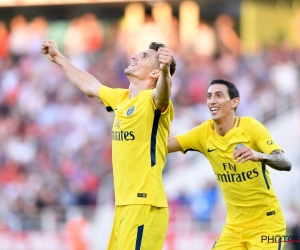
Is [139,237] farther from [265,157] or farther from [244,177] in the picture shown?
[244,177]

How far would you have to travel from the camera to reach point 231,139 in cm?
912

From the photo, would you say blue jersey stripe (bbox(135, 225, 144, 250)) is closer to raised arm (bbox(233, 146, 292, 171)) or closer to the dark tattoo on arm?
raised arm (bbox(233, 146, 292, 171))

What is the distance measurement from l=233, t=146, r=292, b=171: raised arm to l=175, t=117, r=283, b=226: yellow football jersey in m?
0.40

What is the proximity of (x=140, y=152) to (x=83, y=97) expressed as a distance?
1294 centimetres

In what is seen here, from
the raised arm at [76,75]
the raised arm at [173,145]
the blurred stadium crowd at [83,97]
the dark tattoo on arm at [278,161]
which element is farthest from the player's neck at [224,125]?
the blurred stadium crowd at [83,97]

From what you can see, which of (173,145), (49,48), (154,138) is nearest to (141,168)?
(154,138)

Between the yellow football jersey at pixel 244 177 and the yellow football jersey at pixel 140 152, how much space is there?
1110mm

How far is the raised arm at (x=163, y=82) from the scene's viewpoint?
24.7ft

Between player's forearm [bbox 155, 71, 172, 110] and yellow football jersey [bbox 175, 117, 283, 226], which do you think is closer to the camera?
player's forearm [bbox 155, 71, 172, 110]

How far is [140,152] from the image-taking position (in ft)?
26.3

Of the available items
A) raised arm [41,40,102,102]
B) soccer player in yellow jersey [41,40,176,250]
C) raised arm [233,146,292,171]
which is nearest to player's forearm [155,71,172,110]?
soccer player in yellow jersey [41,40,176,250]

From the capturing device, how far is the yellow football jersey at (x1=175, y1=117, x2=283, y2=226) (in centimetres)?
895

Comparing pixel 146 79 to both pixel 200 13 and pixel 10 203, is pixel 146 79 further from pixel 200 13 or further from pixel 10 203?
pixel 200 13

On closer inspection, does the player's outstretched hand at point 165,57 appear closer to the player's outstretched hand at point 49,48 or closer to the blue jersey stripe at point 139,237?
the blue jersey stripe at point 139,237
